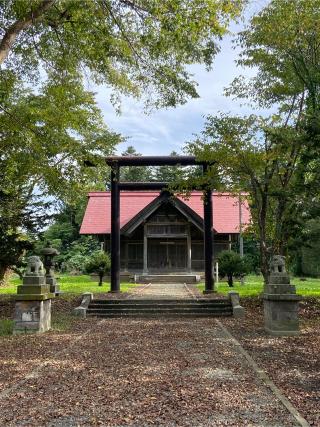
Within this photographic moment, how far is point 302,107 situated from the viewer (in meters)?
15.3

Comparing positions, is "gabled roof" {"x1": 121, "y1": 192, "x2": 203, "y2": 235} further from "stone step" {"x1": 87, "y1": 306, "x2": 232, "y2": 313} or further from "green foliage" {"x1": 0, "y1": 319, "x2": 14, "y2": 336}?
"green foliage" {"x1": 0, "y1": 319, "x2": 14, "y2": 336}

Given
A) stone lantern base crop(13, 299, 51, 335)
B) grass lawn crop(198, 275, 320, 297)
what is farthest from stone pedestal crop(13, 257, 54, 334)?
grass lawn crop(198, 275, 320, 297)

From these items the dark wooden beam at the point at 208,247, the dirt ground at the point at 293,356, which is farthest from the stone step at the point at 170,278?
the dirt ground at the point at 293,356

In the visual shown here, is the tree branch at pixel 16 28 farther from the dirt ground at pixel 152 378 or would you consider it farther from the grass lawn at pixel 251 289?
the grass lawn at pixel 251 289

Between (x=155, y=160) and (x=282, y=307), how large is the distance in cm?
915

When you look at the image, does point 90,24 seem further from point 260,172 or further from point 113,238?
point 113,238

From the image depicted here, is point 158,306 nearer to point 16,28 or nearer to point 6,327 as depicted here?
point 6,327

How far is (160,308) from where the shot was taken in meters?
14.5

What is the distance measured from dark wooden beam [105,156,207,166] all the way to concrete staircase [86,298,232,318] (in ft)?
17.5

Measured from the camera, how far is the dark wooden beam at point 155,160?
17453 millimetres

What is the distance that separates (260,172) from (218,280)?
1327 centimetres

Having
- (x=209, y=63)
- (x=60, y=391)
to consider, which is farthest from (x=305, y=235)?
(x=60, y=391)

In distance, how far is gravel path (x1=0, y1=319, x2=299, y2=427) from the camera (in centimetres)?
478

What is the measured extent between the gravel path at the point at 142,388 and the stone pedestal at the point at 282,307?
54.8 inches
